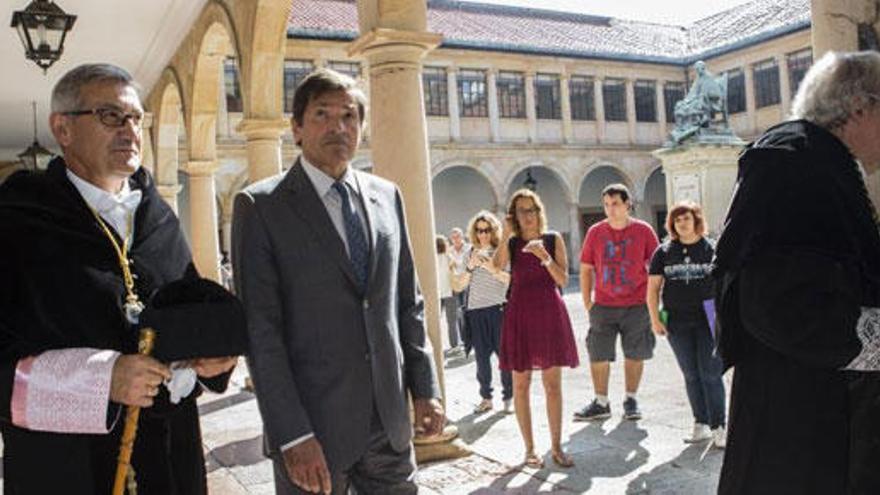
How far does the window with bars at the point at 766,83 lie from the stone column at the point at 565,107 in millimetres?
7390

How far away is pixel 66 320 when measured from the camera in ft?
6.36

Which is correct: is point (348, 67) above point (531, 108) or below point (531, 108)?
above

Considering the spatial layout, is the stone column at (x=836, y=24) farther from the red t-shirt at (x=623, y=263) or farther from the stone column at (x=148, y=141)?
the stone column at (x=148, y=141)

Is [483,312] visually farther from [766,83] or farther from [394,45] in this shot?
[766,83]

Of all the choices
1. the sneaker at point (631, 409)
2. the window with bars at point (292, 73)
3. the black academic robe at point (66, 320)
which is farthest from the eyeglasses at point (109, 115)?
the window with bars at point (292, 73)

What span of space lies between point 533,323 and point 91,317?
10.9ft

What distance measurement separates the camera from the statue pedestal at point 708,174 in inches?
412

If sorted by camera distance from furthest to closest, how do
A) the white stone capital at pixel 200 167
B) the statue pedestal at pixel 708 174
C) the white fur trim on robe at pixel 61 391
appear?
1. the white stone capital at pixel 200 167
2. the statue pedestal at pixel 708 174
3. the white fur trim on robe at pixel 61 391

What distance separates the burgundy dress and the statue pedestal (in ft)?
19.9

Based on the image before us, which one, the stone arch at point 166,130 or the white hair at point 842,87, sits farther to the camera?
the stone arch at point 166,130

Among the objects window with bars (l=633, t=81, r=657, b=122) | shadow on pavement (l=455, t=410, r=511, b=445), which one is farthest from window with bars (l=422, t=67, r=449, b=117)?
shadow on pavement (l=455, t=410, r=511, b=445)

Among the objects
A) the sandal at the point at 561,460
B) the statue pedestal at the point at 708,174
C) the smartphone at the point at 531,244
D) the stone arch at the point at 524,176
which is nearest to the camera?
the sandal at the point at 561,460

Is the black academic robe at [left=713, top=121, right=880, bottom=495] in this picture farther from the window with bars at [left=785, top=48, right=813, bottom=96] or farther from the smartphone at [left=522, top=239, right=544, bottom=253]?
the window with bars at [left=785, top=48, right=813, bottom=96]

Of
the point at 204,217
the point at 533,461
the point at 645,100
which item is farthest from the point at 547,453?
the point at 645,100
